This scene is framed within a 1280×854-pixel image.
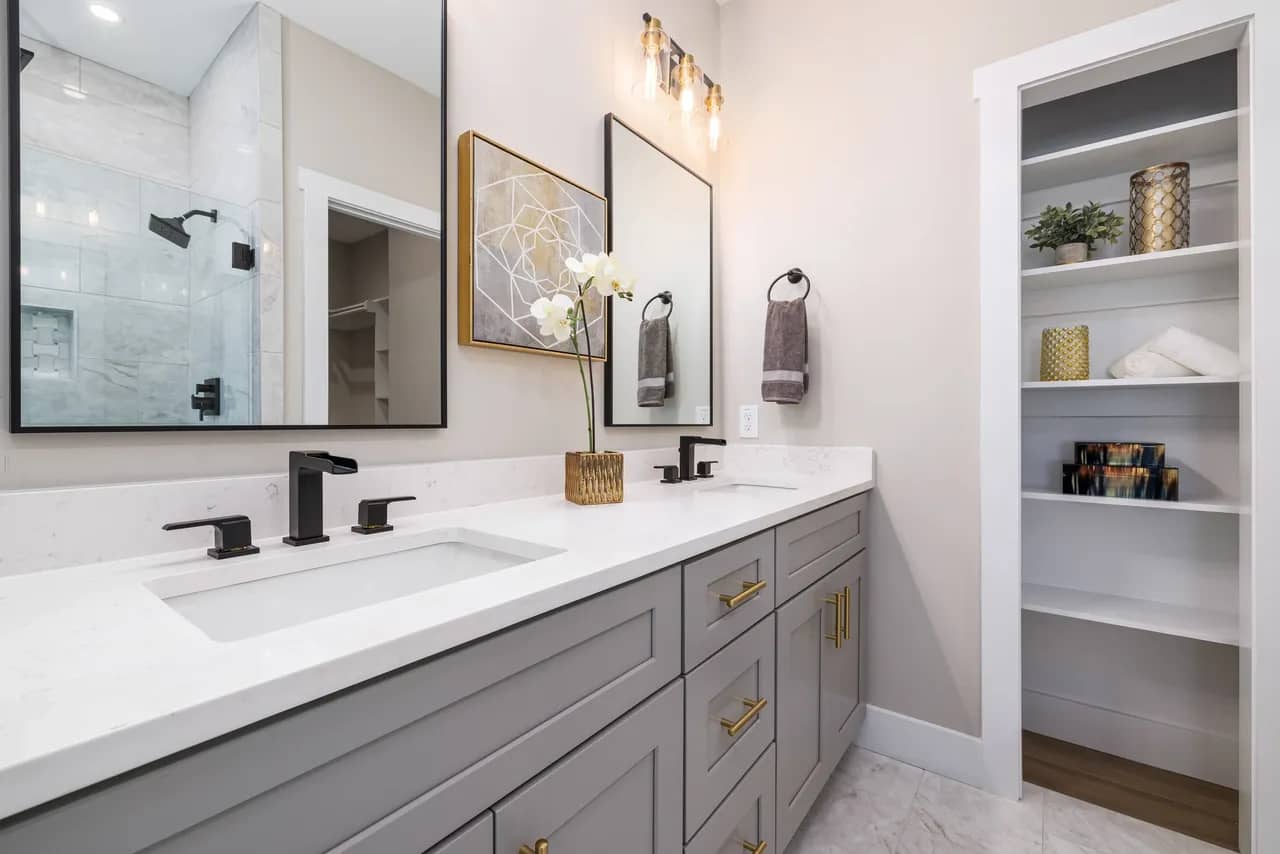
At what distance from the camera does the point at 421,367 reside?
4.03 ft

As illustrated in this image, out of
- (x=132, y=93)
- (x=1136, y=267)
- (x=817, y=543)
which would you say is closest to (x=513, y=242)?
(x=132, y=93)

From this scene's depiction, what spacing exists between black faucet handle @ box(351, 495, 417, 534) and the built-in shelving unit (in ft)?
5.42

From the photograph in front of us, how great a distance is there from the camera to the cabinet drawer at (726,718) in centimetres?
97

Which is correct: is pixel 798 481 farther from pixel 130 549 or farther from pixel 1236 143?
pixel 130 549

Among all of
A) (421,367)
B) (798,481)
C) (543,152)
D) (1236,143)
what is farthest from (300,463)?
(1236,143)

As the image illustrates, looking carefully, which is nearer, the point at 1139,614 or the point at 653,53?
the point at 1139,614

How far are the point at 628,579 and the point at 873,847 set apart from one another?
48.1 inches

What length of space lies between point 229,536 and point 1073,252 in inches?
85.4

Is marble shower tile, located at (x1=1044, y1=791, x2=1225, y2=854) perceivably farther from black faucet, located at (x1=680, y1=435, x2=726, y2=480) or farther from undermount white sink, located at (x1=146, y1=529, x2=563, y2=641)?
undermount white sink, located at (x1=146, y1=529, x2=563, y2=641)

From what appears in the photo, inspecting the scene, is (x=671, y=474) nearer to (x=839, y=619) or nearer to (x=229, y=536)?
(x=839, y=619)

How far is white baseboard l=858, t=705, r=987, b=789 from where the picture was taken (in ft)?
5.71

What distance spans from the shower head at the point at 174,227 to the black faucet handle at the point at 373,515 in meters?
0.48

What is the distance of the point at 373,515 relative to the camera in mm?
1035

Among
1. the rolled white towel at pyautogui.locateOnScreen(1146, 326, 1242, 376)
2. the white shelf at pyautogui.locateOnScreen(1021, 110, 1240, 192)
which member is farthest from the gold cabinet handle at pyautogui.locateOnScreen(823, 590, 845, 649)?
the white shelf at pyautogui.locateOnScreen(1021, 110, 1240, 192)
